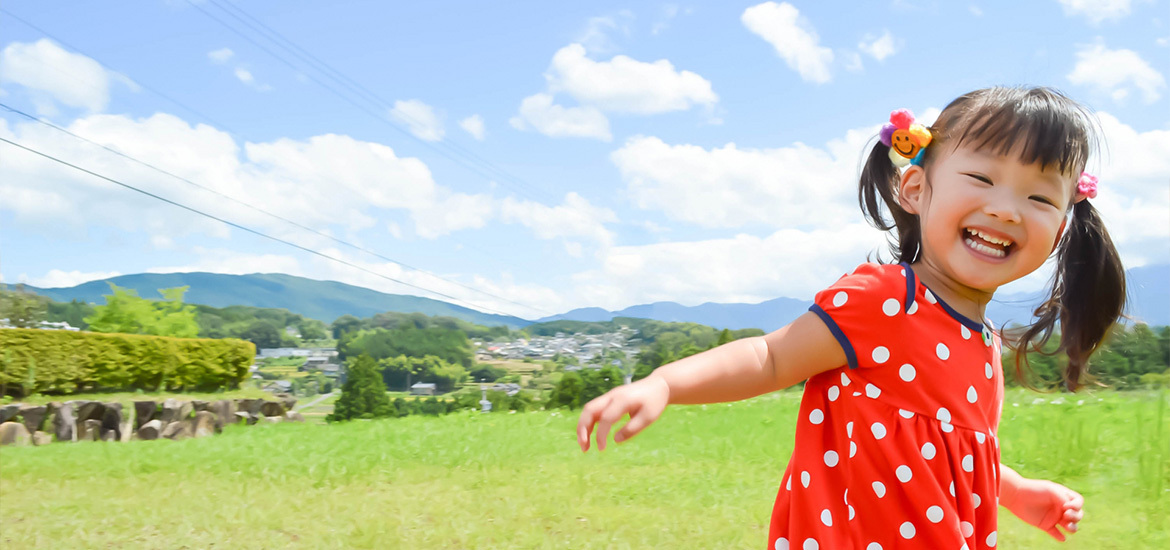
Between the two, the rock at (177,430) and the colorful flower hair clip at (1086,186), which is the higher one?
the colorful flower hair clip at (1086,186)

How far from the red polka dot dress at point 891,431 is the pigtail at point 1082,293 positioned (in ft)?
2.05

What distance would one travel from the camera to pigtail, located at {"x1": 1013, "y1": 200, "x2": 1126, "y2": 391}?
1.97 meters

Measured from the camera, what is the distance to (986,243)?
156 cm

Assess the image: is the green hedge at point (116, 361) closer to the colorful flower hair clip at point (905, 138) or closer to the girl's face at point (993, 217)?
the colorful flower hair clip at point (905, 138)

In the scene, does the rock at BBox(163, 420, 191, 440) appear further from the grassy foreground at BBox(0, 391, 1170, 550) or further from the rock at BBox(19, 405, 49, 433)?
the grassy foreground at BBox(0, 391, 1170, 550)

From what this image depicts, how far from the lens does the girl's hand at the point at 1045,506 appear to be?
6.40ft

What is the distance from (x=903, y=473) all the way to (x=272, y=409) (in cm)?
1524

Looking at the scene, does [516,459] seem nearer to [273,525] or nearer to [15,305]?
[273,525]

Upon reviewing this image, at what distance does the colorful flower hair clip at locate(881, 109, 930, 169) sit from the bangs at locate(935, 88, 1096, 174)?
0.22ft

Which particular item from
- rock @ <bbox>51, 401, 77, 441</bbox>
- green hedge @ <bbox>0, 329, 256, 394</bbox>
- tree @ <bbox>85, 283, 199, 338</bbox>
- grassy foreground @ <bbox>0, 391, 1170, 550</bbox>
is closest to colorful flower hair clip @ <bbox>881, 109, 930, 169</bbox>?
grassy foreground @ <bbox>0, 391, 1170, 550</bbox>

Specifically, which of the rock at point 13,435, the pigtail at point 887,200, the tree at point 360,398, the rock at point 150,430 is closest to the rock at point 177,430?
the rock at point 150,430

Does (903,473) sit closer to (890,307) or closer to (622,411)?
(890,307)

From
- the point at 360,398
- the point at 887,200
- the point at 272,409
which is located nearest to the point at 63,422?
the point at 272,409

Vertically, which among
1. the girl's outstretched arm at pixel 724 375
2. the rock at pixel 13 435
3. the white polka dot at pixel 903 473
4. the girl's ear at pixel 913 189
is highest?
the girl's ear at pixel 913 189
